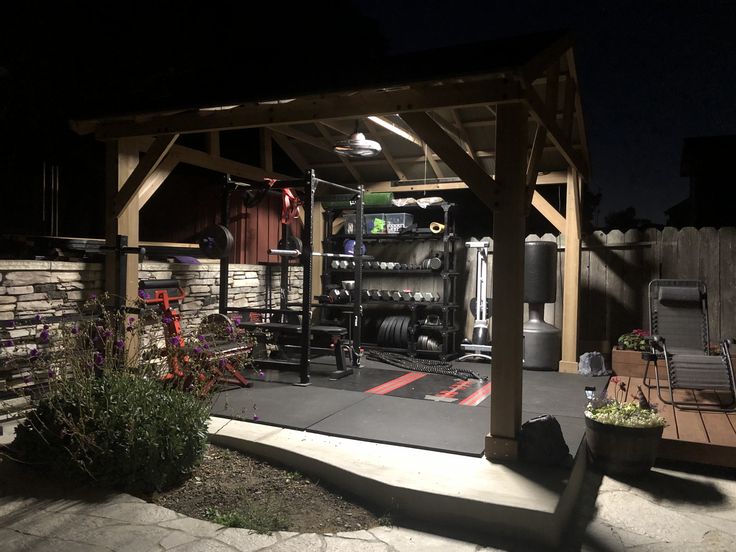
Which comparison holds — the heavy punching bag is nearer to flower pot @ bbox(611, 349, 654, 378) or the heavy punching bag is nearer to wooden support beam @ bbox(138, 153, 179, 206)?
flower pot @ bbox(611, 349, 654, 378)

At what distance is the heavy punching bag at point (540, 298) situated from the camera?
714cm

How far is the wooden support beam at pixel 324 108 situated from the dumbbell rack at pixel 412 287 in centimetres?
298

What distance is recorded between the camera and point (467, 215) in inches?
531

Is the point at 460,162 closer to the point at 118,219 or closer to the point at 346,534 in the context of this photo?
the point at 346,534

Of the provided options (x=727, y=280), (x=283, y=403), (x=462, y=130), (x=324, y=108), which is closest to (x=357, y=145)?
(x=324, y=108)

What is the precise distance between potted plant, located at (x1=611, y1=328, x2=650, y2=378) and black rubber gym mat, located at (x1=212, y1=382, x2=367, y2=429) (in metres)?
3.23

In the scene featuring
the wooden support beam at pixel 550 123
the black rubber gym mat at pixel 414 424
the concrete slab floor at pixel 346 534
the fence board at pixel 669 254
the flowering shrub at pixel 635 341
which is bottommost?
the concrete slab floor at pixel 346 534

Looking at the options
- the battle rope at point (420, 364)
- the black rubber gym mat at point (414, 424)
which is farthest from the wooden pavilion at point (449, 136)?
the battle rope at point (420, 364)

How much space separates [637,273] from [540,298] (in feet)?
4.43

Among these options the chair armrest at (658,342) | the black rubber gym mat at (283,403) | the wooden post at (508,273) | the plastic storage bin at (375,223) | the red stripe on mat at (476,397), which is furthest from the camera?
the plastic storage bin at (375,223)

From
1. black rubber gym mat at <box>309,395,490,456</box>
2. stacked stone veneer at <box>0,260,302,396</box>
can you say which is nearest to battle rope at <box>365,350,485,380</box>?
black rubber gym mat at <box>309,395,490,456</box>

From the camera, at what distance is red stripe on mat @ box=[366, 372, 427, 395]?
5.74 meters

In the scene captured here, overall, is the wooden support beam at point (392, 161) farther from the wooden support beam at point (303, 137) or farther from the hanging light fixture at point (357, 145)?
the hanging light fixture at point (357, 145)

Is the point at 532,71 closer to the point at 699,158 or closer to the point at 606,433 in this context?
the point at 606,433
